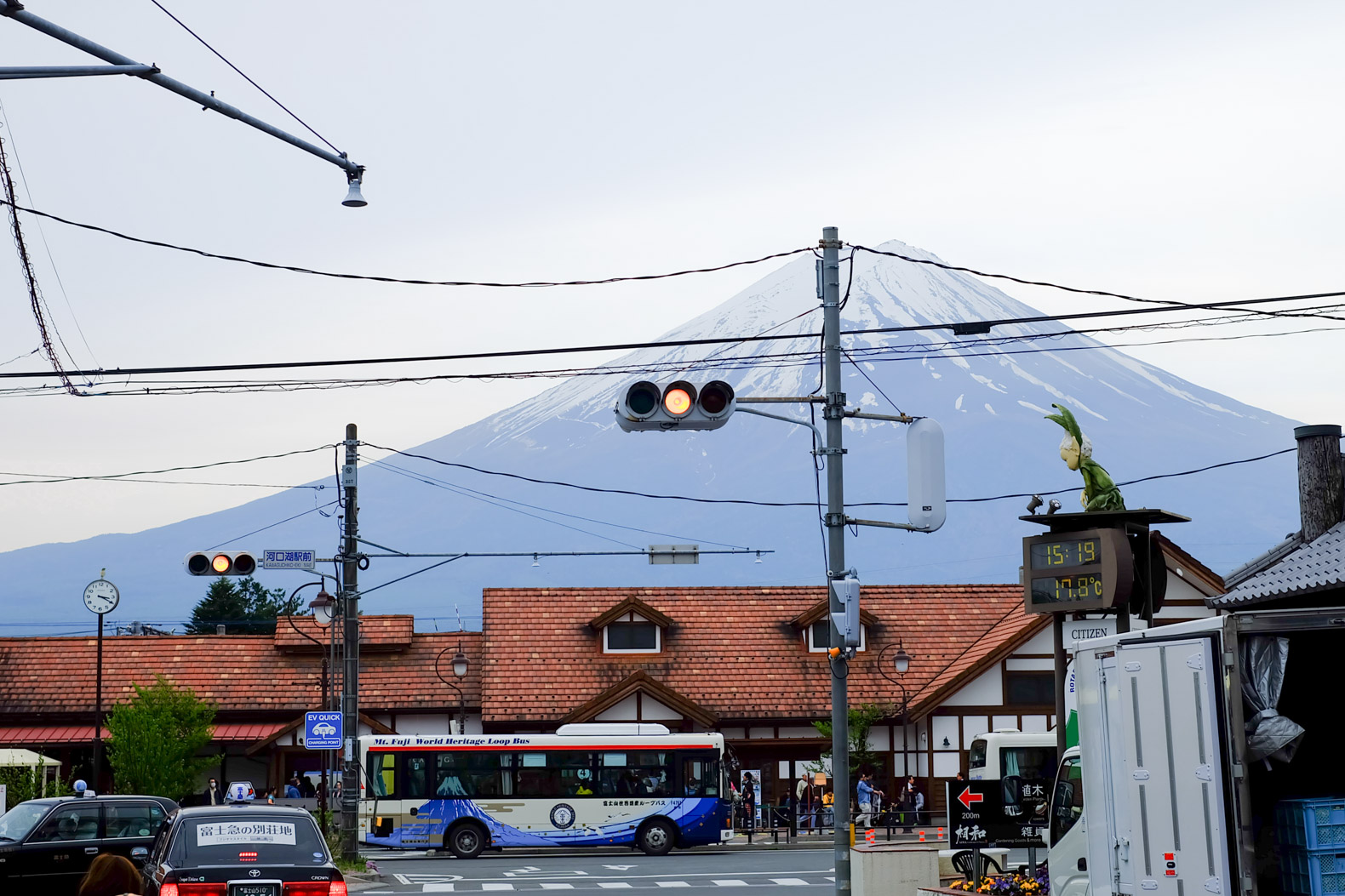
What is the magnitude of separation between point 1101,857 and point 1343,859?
259 centimetres

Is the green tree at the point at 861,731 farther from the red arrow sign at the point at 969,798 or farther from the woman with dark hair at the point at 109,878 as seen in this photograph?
the woman with dark hair at the point at 109,878

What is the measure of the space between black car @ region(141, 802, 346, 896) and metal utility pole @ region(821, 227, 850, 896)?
5748mm

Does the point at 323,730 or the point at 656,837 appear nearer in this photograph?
the point at 323,730

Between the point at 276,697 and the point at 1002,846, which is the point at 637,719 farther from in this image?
the point at 1002,846

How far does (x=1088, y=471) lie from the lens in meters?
19.8

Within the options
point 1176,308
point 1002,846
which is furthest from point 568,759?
point 1176,308

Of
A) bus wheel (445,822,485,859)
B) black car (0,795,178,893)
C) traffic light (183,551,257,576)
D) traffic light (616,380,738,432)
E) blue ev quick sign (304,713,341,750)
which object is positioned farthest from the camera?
bus wheel (445,822,485,859)

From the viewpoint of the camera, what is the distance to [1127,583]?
18391 millimetres

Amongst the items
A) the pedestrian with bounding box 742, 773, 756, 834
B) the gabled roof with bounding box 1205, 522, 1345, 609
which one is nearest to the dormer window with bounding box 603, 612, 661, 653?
the pedestrian with bounding box 742, 773, 756, 834

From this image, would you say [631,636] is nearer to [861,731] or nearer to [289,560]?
[861,731]

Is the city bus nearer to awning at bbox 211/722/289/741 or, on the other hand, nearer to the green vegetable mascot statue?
awning at bbox 211/722/289/741

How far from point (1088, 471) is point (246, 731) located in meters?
31.7

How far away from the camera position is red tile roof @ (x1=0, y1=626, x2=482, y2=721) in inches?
1777

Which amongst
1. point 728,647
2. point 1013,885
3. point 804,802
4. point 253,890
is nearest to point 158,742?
point 728,647
